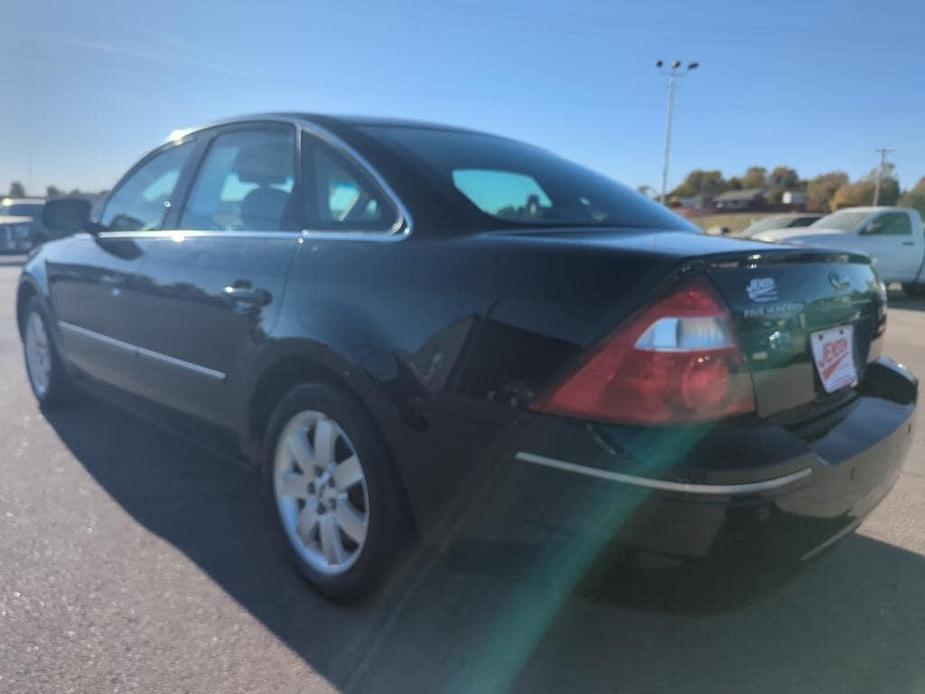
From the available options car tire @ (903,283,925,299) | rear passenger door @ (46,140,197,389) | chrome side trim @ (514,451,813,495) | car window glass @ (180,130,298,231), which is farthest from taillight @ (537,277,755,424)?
car tire @ (903,283,925,299)

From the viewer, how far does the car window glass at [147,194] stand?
3652 mm

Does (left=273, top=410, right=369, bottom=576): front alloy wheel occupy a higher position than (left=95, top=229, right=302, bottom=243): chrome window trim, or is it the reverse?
(left=95, top=229, right=302, bottom=243): chrome window trim

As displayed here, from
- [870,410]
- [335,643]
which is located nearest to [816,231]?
[870,410]

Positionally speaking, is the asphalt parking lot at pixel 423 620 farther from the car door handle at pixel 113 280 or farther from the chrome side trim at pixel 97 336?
the car door handle at pixel 113 280

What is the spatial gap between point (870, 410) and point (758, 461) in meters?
0.76

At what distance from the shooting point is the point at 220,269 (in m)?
2.94

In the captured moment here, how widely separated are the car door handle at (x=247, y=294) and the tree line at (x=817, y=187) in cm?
6151

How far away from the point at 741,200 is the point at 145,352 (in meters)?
98.4

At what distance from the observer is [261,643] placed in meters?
2.38

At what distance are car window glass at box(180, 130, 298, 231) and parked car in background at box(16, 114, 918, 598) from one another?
0.01m

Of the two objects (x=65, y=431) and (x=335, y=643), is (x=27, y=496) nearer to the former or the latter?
(x=65, y=431)

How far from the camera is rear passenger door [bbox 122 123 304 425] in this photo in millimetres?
2777

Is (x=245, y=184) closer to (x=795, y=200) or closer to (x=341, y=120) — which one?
(x=341, y=120)

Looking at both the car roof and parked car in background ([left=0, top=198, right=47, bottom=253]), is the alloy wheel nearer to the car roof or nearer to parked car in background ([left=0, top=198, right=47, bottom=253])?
the car roof
